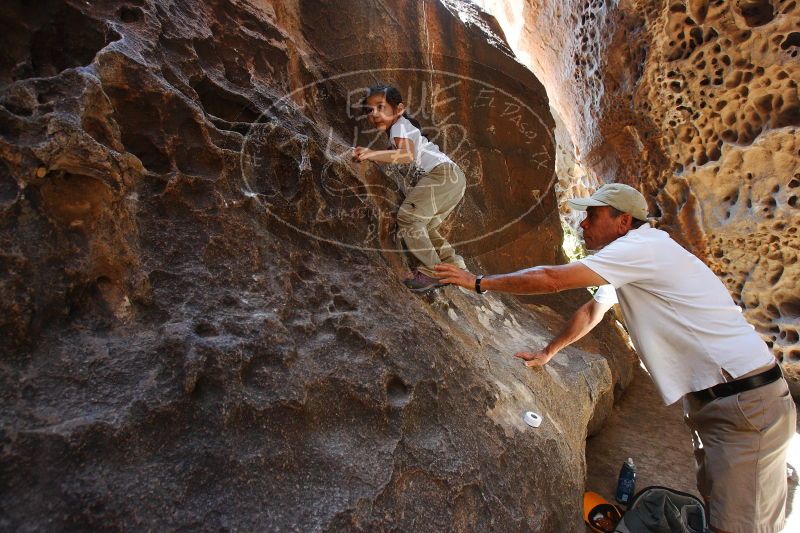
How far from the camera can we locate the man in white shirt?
6.24 feet

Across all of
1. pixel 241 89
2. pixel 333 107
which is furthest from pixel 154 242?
pixel 333 107

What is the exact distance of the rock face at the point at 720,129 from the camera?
4.14m

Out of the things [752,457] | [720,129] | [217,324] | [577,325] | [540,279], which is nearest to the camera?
[217,324]

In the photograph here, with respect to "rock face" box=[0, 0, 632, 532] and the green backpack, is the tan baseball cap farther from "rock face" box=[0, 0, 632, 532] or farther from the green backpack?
the green backpack

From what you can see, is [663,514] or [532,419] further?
[663,514]

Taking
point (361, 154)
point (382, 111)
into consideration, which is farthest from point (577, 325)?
point (382, 111)

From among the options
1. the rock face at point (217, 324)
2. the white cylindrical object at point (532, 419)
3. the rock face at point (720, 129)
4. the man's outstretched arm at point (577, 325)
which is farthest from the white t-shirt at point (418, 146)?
the rock face at point (720, 129)

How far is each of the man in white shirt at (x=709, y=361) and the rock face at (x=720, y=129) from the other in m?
3.14

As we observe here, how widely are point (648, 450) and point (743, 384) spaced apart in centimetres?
177

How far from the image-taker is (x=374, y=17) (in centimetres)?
356

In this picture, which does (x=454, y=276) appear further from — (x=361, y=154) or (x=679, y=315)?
(x=679, y=315)

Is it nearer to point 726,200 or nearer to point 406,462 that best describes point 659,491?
point 406,462

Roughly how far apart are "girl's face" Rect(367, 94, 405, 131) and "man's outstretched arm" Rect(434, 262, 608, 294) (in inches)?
34.5

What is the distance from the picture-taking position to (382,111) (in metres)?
2.50
